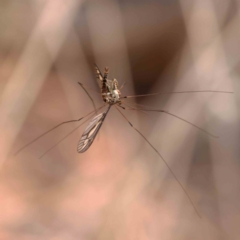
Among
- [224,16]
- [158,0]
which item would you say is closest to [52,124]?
[158,0]

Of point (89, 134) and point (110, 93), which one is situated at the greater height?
point (110, 93)

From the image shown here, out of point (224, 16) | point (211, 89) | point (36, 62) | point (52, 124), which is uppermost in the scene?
point (224, 16)

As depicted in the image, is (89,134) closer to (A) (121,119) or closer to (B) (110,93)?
(B) (110,93)

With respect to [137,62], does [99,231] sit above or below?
below

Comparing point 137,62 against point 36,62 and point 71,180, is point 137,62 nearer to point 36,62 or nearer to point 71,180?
point 36,62

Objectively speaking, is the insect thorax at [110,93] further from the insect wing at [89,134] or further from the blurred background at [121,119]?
the blurred background at [121,119]

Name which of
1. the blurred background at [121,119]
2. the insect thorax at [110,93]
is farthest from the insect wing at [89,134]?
the blurred background at [121,119]

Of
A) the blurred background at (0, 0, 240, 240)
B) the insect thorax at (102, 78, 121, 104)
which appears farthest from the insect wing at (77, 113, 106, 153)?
the blurred background at (0, 0, 240, 240)

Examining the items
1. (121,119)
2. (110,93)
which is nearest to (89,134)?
(110,93)

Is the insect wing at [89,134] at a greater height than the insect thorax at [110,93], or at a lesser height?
lesser
